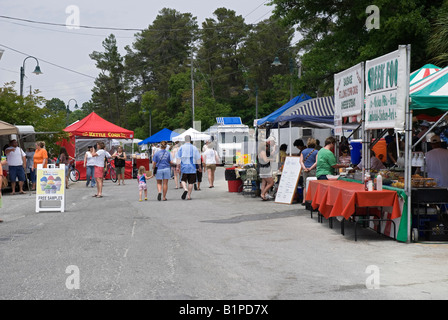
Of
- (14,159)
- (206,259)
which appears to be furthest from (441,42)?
(14,159)

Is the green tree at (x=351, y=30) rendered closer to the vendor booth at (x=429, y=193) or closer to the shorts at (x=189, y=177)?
the shorts at (x=189, y=177)

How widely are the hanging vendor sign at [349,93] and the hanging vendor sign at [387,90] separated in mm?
304

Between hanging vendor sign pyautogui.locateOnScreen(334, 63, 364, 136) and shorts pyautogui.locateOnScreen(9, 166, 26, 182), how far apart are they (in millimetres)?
13246

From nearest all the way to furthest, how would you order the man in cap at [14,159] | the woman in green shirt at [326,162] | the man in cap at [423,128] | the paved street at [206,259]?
the paved street at [206,259]
the woman in green shirt at [326,162]
the man in cap at [423,128]
the man in cap at [14,159]

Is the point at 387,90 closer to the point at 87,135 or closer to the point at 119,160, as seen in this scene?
the point at 119,160

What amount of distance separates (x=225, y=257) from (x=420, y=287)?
2925mm

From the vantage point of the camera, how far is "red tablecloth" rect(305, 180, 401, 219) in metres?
9.98

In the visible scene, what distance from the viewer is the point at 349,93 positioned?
12484 millimetres

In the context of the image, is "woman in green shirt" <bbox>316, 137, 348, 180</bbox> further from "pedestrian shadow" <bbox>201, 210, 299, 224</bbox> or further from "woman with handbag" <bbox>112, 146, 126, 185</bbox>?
"woman with handbag" <bbox>112, 146, 126, 185</bbox>

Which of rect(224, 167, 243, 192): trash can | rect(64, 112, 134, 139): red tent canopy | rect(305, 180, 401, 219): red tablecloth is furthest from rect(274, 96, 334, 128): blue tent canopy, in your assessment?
rect(64, 112, 134, 139): red tent canopy

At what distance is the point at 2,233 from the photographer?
1146 cm

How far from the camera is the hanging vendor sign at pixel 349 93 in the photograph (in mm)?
11758

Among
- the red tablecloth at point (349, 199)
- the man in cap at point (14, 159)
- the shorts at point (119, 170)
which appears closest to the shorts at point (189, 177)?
the red tablecloth at point (349, 199)
